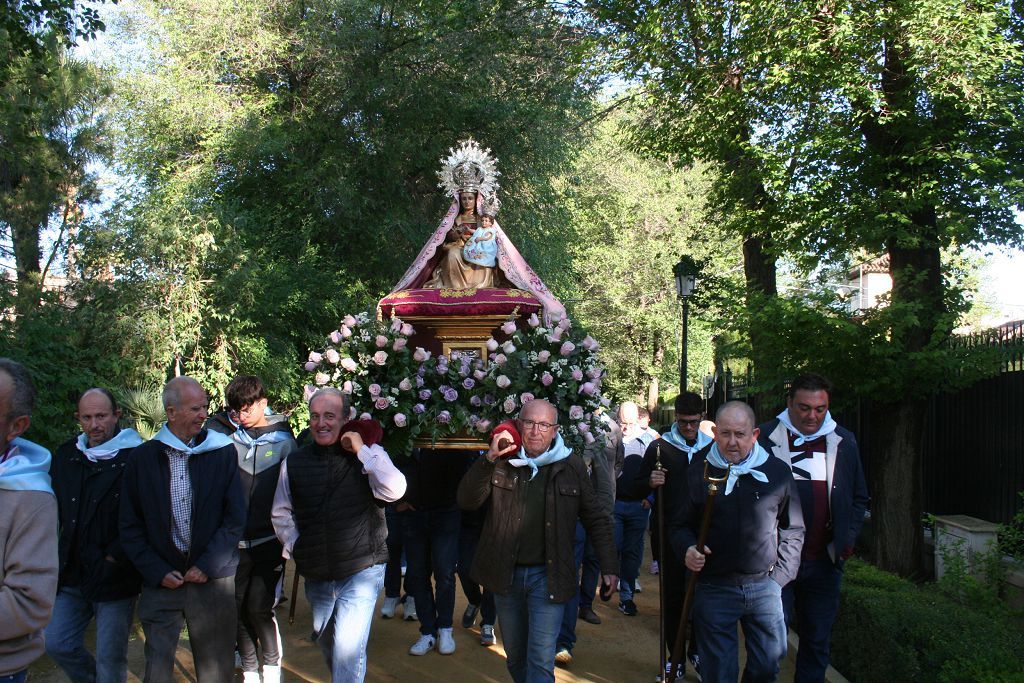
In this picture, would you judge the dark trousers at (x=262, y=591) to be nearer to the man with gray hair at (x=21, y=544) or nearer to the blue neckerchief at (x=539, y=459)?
the blue neckerchief at (x=539, y=459)

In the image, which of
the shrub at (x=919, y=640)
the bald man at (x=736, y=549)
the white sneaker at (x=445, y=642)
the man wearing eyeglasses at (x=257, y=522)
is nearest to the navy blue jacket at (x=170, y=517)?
the man wearing eyeglasses at (x=257, y=522)

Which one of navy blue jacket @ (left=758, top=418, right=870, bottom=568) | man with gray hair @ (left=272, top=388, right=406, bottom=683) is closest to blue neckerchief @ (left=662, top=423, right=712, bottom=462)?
navy blue jacket @ (left=758, top=418, right=870, bottom=568)

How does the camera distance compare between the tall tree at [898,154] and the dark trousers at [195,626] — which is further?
the tall tree at [898,154]

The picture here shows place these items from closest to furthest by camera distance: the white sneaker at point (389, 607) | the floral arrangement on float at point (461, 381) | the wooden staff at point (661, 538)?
1. the wooden staff at point (661, 538)
2. the floral arrangement on float at point (461, 381)
3. the white sneaker at point (389, 607)

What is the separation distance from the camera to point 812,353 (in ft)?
33.6

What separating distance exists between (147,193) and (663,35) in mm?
9951

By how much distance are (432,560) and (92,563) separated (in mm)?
3243

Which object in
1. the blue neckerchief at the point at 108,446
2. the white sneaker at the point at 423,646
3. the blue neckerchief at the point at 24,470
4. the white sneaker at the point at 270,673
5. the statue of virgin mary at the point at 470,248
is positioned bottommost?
the white sneaker at the point at 423,646

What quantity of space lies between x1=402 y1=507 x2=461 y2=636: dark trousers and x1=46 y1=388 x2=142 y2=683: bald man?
2.78 meters

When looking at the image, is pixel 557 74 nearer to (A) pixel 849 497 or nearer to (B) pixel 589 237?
(A) pixel 849 497

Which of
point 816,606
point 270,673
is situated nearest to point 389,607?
point 270,673

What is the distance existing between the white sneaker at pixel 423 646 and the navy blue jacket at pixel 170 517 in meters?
2.75

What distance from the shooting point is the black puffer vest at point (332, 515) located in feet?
17.1

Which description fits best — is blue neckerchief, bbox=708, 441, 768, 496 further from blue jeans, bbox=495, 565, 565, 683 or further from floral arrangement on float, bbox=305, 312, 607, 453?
floral arrangement on float, bbox=305, 312, 607, 453
